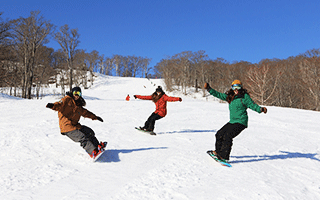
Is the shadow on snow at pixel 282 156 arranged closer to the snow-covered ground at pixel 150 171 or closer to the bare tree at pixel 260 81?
the snow-covered ground at pixel 150 171

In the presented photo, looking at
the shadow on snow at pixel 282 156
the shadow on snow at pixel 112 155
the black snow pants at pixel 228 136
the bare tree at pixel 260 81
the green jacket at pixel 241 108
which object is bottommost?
the shadow on snow at pixel 282 156

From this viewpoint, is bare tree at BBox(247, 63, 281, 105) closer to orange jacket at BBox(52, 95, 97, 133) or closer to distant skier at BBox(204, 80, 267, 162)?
distant skier at BBox(204, 80, 267, 162)

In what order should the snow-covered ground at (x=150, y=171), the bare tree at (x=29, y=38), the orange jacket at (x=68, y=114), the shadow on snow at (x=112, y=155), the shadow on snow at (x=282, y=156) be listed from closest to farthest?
the snow-covered ground at (x=150, y=171), the orange jacket at (x=68, y=114), the shadow on snow at (x=112, y=155), the shadow on snow at (x=282, y=156), the bare tree at (x=29, y=38)

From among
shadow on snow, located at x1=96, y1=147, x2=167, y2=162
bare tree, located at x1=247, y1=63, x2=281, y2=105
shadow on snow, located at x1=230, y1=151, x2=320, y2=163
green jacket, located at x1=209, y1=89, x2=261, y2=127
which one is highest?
bare tree, located at x1=247, y1=63, x2=281, y2=105

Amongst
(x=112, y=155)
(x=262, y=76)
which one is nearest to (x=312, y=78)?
(x=262, y=76)

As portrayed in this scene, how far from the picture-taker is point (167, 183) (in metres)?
3.17

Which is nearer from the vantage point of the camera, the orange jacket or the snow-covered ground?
the snow-covered ground

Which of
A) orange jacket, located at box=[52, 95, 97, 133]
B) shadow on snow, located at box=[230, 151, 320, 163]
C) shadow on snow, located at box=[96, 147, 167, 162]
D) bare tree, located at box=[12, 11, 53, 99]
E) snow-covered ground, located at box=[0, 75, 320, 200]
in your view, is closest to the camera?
snow-covered ground, located at box=[0, 75, 320, 200]

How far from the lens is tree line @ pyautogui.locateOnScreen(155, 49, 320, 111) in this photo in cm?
3291

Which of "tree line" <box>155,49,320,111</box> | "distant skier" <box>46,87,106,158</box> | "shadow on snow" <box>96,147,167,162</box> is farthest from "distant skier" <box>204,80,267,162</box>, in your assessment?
"tree line" <box>155,49,320,111</box>

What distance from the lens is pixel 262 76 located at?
34.5 metres

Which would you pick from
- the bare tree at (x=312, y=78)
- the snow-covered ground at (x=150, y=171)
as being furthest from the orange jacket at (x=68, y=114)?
the bare tree at (x=312, y=78)

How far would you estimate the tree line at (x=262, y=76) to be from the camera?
32.9 meters

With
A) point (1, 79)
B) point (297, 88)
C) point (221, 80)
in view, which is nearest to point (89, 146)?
Result: point (1, 79)
